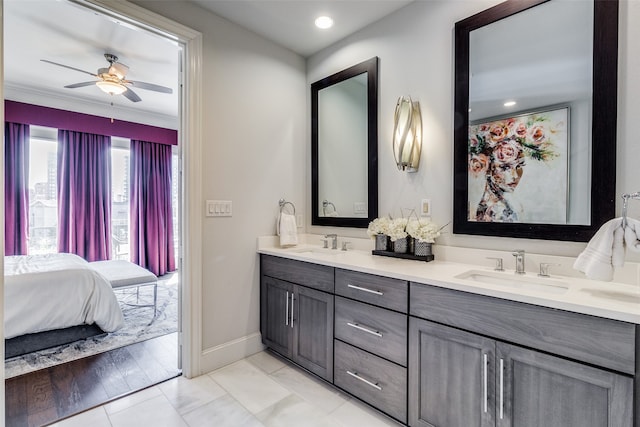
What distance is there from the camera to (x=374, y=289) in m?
1.70

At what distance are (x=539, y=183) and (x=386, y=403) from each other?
4.56ft

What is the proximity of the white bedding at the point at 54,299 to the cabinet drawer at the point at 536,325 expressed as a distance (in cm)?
261

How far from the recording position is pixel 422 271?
5.32 ft

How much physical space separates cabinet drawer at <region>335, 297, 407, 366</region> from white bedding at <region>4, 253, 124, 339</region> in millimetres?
2115

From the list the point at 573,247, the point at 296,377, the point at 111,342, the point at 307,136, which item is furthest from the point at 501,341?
the point at 111,342

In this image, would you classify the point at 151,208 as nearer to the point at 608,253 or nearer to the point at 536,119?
the point at 536,119

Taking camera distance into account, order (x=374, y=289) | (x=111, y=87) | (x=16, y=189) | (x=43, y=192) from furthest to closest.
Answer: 1. (x=43, y=192)
2. (x=16, y=189)
3. (x=111, y=87)
4. (x=374, y=289)

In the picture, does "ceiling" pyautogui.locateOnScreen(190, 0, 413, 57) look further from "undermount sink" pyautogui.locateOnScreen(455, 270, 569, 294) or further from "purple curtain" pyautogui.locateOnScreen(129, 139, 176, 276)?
"purple curtain" pyautogui.locateOnScreen(129, 139, 176, 276)

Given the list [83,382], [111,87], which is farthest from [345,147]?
[111,87]

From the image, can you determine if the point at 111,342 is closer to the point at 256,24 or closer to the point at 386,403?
the point at 386,403

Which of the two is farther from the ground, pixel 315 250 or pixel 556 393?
pixel 315 250

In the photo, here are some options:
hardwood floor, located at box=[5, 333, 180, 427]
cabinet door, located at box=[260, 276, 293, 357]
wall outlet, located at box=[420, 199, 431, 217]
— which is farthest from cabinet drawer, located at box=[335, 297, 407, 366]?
hardwood floor, located at box=[5, 333, 180, 427]

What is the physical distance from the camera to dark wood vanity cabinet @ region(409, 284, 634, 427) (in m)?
1.05

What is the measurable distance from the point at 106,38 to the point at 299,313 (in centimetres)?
289
